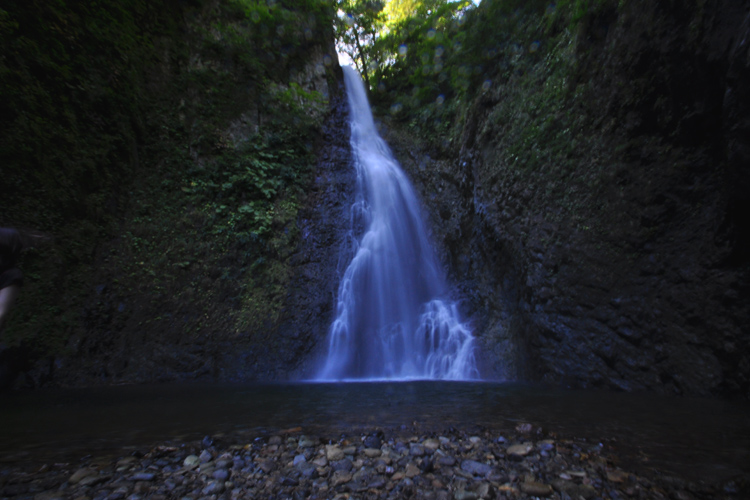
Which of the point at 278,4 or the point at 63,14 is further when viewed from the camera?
the point at 278,4

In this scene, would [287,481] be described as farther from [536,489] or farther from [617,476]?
[617,476]

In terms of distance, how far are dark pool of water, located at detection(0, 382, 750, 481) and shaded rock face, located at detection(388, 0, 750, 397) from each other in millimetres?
751

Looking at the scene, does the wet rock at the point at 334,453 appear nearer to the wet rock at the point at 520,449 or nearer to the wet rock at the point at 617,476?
the wet rock at the point at 520,449

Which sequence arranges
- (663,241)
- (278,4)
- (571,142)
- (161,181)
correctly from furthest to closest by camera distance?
(278,4)
(161,181)
(571,142)
(663,241)

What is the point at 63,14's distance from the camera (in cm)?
739

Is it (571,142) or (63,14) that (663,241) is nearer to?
(571,142)

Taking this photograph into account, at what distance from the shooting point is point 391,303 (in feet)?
31.3

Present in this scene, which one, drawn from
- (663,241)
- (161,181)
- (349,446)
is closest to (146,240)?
(161,181)

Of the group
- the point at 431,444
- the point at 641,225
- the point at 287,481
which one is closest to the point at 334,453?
the point at 287,481

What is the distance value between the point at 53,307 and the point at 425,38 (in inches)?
617

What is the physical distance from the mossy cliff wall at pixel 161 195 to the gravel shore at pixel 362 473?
5.68m

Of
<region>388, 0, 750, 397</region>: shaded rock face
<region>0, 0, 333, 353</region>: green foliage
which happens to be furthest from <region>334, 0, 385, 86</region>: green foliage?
<region>388, 0, 750, 397</region>: shaded rock face

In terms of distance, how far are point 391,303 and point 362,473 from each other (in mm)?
7513

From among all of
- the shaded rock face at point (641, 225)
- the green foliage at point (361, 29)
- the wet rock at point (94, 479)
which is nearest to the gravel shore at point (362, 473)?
the wet rock at point (94, 479)
